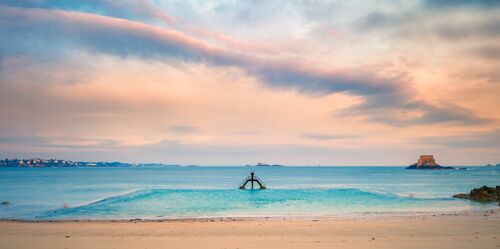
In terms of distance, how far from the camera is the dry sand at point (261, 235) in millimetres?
15781

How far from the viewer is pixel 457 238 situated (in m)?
17.1

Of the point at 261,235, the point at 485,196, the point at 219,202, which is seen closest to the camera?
the point at 261,235

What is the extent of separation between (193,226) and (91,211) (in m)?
17.2

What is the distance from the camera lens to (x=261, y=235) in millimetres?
18422

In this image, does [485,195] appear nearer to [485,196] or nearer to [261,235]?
[485,196]

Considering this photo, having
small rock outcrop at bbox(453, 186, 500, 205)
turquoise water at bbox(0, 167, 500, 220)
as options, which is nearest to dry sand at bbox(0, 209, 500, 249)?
turquoise water at bbox(0, 167, 500, 220)

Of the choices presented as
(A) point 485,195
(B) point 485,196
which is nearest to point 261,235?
(B) point 485,196

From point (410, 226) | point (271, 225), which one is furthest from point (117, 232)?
point (410, 226)

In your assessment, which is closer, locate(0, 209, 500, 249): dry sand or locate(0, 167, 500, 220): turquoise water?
locate(0, 209, 500, 249): dry sand

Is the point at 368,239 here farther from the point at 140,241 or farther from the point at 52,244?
the point at 52,244

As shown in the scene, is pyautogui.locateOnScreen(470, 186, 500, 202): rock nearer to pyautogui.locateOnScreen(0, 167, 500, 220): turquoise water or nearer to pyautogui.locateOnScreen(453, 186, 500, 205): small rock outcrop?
pyautogui.locateOnScreen(453, 186, 500, 205): small rock outcrop

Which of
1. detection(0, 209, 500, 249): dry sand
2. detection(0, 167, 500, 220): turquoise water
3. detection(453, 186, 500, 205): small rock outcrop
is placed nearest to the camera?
detection(0, 209, 500, 249): dry sand

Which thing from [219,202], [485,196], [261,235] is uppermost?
[261,235]

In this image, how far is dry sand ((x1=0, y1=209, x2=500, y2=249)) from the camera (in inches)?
621
